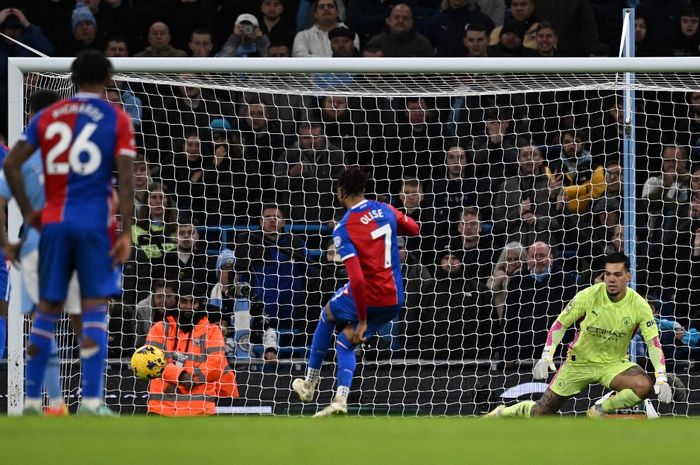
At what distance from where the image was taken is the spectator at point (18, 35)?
14.2m

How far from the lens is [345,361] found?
1035cm

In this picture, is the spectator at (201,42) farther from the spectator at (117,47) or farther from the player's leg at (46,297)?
the player's leg at (46,297)

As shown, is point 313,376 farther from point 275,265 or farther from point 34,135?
point 34,135

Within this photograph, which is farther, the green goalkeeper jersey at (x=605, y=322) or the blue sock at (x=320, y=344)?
the green goalkeeper jersey at (x=605, y=322)

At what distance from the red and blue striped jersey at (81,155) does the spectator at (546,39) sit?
7.74m

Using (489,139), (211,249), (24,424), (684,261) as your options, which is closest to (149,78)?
(211,249)

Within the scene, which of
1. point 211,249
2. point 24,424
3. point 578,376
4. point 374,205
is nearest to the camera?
point 24,424

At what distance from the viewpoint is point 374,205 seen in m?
10.3

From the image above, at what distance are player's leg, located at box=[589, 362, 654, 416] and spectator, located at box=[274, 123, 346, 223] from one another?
10.8ft

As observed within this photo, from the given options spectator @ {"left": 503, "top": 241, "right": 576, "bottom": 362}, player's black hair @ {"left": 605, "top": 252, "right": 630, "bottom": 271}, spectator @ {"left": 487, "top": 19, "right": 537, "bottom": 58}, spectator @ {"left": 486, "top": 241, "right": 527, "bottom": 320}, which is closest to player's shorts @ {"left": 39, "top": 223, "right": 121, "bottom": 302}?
player's black hair @ {"left": 605, "top": 252, "right": 630, "bottom": 271}

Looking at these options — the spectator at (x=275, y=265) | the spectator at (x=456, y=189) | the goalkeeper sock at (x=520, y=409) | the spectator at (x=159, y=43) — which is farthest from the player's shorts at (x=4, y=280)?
the spectator at (x=159, y=43)

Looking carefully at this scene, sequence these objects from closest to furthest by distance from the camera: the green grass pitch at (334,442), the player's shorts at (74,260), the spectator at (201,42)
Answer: the green grass pitch at (334,442), the player's shorts at (74,260), the spectator at (201,42)

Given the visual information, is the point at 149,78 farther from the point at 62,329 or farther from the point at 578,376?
the point at 578,376

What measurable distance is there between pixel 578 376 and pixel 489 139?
2.78m
